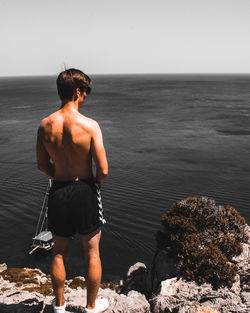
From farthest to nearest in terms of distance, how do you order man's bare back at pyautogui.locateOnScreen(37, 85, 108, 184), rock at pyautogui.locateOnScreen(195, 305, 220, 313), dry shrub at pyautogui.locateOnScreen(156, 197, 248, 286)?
dry shrub at pyautogui.locateOnScreen(156, 197, 248, 286)
rock at pyautogui.locateOnScreen(195, 305, 220, 313)
man's bare back at pyautogui.locateOnScreen(37, 85, 108, 184)

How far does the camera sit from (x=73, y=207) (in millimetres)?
3797

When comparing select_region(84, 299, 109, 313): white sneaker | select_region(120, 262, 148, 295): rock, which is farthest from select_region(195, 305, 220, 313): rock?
select_region(120, 262, 148, 295): rock

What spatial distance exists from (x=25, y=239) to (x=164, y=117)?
5766cm

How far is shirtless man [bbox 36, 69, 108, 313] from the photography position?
11.9ft

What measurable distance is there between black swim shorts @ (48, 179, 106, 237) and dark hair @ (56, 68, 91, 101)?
1188 millimetres

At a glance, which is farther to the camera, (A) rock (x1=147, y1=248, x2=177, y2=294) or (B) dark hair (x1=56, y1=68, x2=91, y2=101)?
(A) rock (x1=147, y1=248, x2=177, y2=294)

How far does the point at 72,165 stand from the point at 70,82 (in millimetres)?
1095

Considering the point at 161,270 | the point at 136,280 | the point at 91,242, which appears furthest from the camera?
the point at 136,280

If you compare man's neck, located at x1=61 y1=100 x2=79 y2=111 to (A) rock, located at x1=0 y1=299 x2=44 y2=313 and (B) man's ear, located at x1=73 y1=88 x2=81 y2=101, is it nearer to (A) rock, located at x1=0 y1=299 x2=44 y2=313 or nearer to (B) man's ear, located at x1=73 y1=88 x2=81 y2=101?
(B) man's ear, located at x1=73 y1=88 x2=81 y2=101

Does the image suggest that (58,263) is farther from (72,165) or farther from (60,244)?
(72,165)

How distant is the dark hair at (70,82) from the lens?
3625 mm

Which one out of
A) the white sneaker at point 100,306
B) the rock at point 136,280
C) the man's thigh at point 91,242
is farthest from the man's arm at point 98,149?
the rock at point 136,280

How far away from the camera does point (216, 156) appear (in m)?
38.1

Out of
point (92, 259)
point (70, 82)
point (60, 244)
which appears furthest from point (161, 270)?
point (70, 82)
